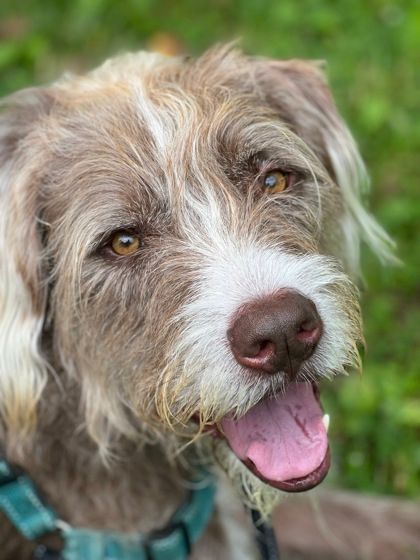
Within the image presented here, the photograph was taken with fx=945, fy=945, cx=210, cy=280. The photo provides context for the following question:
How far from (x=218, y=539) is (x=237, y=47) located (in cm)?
170

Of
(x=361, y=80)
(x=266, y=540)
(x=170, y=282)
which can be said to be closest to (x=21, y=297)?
(x=170, y=282)

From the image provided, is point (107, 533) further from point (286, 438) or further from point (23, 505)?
point (286, 438)

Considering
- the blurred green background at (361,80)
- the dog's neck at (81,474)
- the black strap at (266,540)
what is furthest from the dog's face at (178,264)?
the blurred green background at (361,80)

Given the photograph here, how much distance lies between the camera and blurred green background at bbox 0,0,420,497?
13.6ft

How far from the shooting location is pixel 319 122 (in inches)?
121

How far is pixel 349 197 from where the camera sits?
122 inches

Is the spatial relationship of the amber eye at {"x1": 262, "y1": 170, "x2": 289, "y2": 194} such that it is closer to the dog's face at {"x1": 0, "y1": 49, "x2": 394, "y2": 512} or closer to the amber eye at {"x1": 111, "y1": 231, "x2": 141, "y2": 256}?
the dog's face at {"x1": 0, "y1": 49, "x2": 394, "y2": 512}

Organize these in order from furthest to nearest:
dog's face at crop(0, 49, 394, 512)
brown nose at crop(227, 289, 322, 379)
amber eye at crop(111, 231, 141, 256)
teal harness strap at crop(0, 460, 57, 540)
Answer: teal harness strap at crop(0, 460, 57, 540) < amber eye at crop(111, 231, 141, 256) < dog's face at crop(0, 49, 394, 512) < brown nose at crop(227, 289, 322, 379)

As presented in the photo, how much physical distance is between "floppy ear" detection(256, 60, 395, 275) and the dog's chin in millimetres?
678

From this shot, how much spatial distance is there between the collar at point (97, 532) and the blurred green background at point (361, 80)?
1.16m

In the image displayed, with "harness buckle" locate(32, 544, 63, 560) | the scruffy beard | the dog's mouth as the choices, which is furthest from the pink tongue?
"harness buckle" locate(32, 544, 63, 560)

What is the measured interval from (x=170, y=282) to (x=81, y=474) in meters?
0.79

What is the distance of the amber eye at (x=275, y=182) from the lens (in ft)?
9.15

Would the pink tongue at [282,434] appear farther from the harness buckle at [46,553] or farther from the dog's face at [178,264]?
the harness buckle at [46,553]
